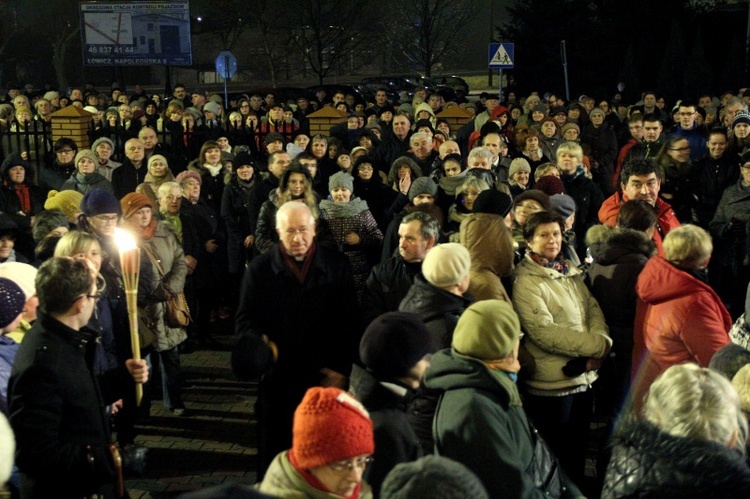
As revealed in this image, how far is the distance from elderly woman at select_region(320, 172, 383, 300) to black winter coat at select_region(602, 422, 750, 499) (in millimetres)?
4857

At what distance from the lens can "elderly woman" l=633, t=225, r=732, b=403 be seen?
16.6 ft

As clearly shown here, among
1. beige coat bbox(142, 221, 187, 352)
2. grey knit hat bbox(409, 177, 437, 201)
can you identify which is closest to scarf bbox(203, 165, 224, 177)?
beige coat bbox(142, 221, 187, 352)

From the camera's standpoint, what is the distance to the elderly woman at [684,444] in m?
2.75

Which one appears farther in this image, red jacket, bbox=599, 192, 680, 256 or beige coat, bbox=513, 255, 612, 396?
red jacket, bbox=599, 192, 680, 256

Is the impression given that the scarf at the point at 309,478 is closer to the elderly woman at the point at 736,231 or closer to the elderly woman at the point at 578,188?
the elderly woman at the point at 578,188

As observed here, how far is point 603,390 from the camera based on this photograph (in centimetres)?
669

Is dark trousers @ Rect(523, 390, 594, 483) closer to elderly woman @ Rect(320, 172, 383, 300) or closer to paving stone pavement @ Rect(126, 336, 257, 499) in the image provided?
paving stone pavement @ Rect(126, 336, 257, 499)

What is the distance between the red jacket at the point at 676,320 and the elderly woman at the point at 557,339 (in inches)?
Answer: 11.6

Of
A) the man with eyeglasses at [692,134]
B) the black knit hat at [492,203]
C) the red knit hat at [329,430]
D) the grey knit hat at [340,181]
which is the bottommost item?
the red knit hat at [329,430]

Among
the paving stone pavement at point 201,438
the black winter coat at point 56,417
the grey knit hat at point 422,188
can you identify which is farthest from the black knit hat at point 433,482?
the grey knit hat at point 422,188

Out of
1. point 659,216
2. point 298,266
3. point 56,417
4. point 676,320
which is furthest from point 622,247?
point 56,417

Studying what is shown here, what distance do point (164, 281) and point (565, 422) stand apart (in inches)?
132

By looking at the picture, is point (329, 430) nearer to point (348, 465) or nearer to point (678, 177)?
point (348, 465)

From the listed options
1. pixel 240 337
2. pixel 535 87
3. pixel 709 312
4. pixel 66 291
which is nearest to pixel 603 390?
pixel 709 312
